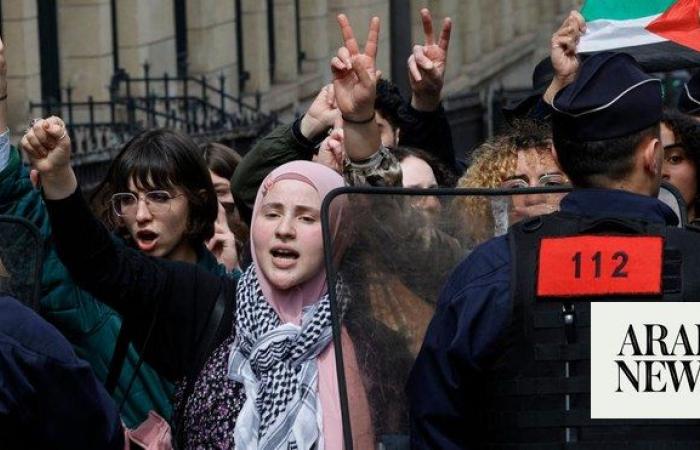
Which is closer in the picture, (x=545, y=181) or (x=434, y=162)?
(x=545, y=181)

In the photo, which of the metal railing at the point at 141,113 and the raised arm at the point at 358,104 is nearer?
the raised arm at the point at 358,104

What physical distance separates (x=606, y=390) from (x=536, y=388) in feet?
0.48

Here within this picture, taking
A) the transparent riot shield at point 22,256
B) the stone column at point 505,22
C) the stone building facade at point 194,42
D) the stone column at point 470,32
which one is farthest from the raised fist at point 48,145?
the stone column at point 505,22

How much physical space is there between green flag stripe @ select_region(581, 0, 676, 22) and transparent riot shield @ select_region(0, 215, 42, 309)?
170 inches

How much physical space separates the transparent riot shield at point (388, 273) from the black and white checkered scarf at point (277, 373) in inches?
16.3

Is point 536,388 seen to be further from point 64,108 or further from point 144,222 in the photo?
point 64,108

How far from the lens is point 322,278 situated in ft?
18.9

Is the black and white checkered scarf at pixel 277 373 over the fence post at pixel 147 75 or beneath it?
over

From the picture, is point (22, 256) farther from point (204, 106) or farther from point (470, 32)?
point (470, 32)

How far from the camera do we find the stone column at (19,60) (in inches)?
735

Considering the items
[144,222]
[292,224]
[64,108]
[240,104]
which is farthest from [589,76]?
[240,104]

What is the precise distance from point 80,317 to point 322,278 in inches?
31.2

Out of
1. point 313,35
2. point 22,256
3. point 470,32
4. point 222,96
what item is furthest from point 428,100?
point 470,32

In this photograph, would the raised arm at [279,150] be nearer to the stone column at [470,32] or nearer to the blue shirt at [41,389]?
the blue shirt at [41,389]
